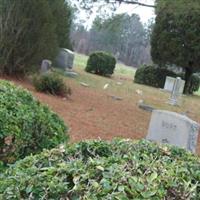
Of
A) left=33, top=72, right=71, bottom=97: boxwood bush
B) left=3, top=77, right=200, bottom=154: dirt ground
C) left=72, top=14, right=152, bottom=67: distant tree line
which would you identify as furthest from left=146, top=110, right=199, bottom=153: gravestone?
left=72, top=14, right=152, bottom=67: distant tree line

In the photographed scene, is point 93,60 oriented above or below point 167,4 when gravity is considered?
below

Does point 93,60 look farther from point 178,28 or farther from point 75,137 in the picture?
point 75,137

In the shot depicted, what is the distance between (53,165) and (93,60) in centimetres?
2422

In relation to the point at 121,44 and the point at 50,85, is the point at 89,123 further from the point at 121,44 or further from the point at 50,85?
the point at 121,44

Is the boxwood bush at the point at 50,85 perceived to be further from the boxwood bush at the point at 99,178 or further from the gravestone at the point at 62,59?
the boxwood bush at the point at 99,178

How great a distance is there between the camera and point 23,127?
367 centimetres

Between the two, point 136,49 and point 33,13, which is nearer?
point 33,13

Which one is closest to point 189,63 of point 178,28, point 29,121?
point 178,28

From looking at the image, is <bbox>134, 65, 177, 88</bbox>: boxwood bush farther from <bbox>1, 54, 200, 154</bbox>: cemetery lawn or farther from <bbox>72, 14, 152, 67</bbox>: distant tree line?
<bbox>72, 14, 152, 67</bbox>: distant tree line

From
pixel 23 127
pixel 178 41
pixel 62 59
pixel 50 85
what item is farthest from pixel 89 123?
pixel 178 41

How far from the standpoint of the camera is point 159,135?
762 centimetres

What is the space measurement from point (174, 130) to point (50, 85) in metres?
5.28

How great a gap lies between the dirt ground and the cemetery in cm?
3

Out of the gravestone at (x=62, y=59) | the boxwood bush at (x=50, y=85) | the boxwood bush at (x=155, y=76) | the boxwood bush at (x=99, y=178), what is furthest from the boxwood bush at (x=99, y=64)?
the boxwood bush at (x=99, y=178)
